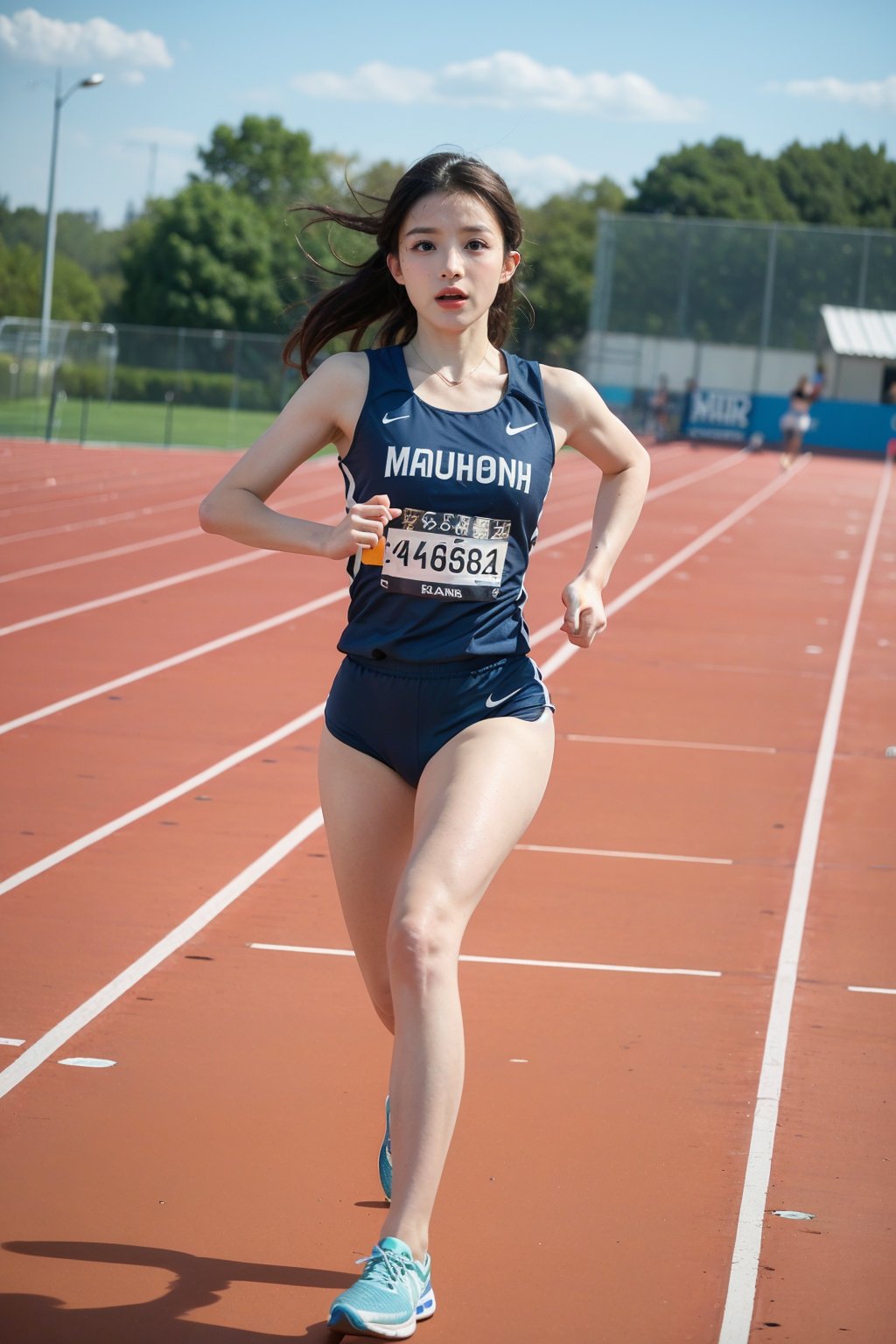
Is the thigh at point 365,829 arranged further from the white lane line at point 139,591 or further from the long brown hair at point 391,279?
the white lane line at point 139,591

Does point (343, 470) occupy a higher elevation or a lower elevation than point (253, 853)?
higher

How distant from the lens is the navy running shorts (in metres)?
3.23

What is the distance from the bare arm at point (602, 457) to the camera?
136 inches

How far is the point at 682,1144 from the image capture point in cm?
403

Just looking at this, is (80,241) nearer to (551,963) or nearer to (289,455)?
(551,963)

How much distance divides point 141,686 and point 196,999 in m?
5.24

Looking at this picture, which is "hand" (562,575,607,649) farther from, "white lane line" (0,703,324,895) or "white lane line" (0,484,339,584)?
"white lane line" (0,484,339,584)

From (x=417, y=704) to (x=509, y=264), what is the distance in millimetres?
979

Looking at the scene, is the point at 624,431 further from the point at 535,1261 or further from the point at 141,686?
the point at 141,686

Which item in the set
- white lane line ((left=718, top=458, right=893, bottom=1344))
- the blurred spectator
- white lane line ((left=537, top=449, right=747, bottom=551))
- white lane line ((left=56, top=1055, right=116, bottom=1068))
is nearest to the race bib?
white lane line ((left=718, top=458, right=893, bottom=1344))

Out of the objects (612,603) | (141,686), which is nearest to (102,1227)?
(141,686)

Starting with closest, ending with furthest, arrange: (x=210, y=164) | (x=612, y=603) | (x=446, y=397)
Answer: (x=446, y=397) → (x=612, y=603) → (x=210, y=164)

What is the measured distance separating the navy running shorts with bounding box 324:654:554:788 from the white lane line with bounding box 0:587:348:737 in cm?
553

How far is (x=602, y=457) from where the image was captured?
360 centimetres
